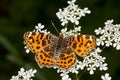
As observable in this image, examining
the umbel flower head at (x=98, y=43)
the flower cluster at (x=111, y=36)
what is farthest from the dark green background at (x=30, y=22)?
the flower cluster at (x=111, y=36)

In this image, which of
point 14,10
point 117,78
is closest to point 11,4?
point 14,10

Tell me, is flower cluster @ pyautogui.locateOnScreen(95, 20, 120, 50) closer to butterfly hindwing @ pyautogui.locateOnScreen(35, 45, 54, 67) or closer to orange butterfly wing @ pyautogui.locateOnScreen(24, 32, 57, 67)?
orange butterfly wing @ pyautogui.locateOnScreen(24, 32, 57, 67)

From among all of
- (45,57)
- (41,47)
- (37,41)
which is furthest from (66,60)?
(37,41)

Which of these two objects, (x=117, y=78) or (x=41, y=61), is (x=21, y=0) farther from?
(x=41, y=61)

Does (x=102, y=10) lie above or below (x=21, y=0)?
below

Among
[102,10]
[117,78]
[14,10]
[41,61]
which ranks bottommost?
[41,61]

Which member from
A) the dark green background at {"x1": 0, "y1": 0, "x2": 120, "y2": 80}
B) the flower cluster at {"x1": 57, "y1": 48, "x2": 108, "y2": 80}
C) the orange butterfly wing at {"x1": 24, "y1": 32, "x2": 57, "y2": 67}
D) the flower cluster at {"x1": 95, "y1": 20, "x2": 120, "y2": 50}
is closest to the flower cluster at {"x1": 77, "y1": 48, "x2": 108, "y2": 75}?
the flower cluster at {"x1": 57, "y1": 48, "x2": 108, "y2": 80}

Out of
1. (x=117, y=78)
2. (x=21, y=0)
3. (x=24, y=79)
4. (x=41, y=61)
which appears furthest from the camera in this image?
(x=21, y=0)
